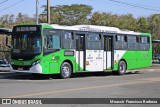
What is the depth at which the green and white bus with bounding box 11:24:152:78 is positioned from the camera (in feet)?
72.8

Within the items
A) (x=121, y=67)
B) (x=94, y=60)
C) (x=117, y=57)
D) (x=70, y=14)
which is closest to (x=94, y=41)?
(x=94, y=60)

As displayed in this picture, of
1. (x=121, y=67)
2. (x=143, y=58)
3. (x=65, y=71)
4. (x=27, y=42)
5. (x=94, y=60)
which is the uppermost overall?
(x=27, y=42)

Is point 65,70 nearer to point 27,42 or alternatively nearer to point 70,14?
point 27,42

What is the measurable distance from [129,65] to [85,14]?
174 ft

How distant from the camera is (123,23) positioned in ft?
237

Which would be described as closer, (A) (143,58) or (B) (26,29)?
(B) (26,29)

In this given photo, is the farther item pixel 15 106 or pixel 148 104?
pixel 148 104

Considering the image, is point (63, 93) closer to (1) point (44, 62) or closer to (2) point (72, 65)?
(1) point (44, 62)

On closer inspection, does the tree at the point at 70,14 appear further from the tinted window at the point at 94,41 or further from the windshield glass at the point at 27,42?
Answer: the windshield glass at the point at 27,42

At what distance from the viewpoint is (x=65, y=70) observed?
23469 millimetres

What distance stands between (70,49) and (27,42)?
2750 mm

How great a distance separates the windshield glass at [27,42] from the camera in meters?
22.1

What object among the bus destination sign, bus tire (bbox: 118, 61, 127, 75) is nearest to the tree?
bus tire (bbox: 118, 61, 127, 75)

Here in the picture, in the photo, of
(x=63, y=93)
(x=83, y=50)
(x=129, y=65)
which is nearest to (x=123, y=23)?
(x=129, y=65)
